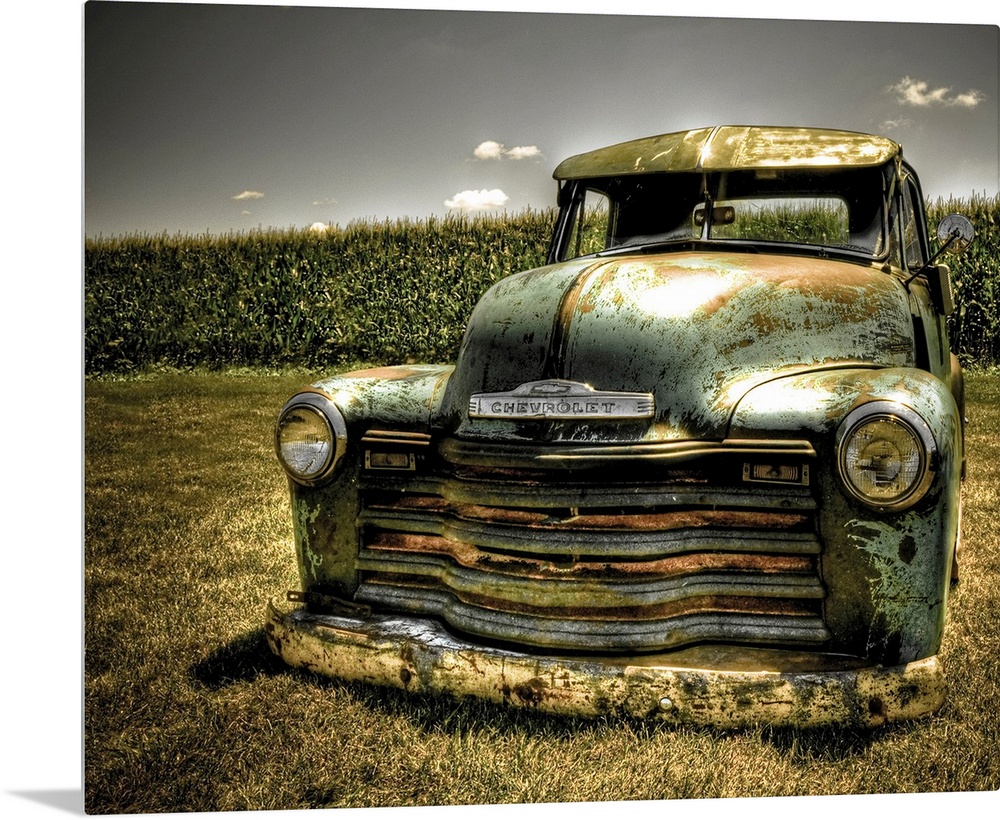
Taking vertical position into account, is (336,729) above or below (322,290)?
below

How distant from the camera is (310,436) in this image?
2459 mm

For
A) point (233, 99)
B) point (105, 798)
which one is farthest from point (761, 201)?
point (105, 798)

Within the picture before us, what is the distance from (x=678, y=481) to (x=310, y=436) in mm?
943

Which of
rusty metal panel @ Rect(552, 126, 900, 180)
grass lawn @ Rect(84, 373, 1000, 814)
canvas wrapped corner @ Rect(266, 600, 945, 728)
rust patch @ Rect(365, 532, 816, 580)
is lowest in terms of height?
grass lawn @ Rect(84, 373, 1000, 814)

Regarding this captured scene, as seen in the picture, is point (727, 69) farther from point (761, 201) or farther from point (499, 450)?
point (499, 450)

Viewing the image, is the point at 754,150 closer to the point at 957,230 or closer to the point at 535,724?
the point at 957,230

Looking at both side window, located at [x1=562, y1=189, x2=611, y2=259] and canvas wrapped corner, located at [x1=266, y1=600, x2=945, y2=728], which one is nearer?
canvas wrapped corner, located at [x1=266, y1=600, x2=945, y2=728]

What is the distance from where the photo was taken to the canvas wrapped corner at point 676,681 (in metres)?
1.99

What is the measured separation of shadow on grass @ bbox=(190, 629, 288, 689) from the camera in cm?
260

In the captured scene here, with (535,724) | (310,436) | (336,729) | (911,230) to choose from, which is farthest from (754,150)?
(336,729)

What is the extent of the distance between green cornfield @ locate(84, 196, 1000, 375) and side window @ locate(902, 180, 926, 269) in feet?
0.32

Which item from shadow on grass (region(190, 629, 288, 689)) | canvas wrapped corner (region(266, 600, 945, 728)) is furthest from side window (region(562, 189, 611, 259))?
shadow on grass (region(190, 629, 288, 689))

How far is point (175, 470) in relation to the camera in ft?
12.3

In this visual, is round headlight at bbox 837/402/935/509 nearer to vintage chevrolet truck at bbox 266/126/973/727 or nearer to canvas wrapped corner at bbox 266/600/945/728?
vintage chevrolet truck at bbox 266/126/973/727
